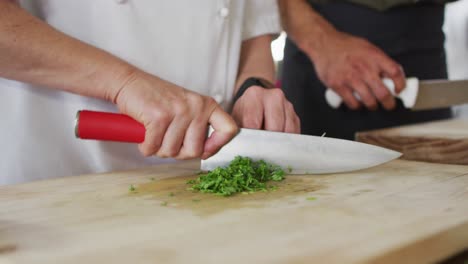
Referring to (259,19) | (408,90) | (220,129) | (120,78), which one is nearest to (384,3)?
(408,90)

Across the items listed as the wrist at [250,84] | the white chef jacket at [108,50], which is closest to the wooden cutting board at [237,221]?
the white chef jacket at [108,50]

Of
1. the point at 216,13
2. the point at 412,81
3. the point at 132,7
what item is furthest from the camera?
the point at 412,81

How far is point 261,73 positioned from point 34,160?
24.1 inches

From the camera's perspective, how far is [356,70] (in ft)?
5.35

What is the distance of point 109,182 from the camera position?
103 cm

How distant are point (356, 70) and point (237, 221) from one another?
39.5 inches

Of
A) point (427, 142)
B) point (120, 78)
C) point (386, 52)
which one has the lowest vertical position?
point (427, 142)

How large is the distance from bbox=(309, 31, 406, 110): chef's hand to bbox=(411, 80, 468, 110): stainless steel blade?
3.0 inches

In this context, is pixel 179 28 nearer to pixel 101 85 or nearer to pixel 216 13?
pixel 216 13

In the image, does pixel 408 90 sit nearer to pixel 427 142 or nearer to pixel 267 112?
pixel 427 142

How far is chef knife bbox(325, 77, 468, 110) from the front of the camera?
1542mm

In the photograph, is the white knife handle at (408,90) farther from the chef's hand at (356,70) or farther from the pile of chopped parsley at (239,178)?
the pile of chopped parsley at (239,178)

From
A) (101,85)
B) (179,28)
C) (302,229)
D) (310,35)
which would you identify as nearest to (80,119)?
(101,85)

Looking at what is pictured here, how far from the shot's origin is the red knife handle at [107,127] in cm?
100
